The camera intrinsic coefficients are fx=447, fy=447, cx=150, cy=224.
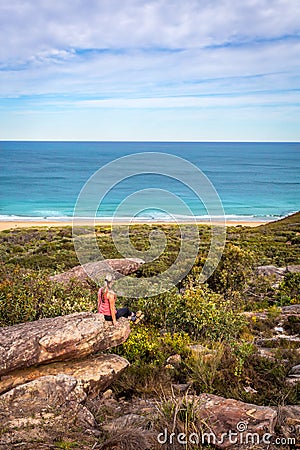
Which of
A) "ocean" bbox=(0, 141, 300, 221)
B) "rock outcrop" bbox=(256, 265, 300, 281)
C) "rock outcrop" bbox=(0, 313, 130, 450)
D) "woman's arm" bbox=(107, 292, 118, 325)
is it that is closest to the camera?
"rock outcrop" bbox=(0, 313, 130, 450)

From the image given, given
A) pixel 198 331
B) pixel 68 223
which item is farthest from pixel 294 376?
pixel 68 223

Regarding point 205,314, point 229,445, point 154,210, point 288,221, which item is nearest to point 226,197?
point 154,210

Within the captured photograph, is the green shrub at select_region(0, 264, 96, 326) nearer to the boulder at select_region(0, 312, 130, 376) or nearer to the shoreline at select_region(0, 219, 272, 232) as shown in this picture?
the boulder at select_region(0, 312, 130, 376)

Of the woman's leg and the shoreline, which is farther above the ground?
the woman's leg

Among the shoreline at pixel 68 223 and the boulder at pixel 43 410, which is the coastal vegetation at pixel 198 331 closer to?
the boulder at pixel 43 410

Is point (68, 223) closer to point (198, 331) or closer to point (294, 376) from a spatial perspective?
point (198, 331)

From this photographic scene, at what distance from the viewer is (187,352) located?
8.92m

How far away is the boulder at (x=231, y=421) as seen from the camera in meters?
5.49

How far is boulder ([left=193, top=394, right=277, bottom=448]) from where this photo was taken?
5492 mm

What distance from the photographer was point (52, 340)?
23.4 ft

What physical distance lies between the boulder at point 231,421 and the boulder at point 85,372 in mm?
1886

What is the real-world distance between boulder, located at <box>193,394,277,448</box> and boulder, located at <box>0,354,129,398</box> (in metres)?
1.89

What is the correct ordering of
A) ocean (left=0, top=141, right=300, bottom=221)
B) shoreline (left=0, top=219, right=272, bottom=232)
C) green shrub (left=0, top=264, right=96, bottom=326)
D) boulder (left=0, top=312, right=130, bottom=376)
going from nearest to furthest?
1. boulder (left=0, top=312, right=130, bottom=376)
2. green shrub (left=0, top=264, right=96, bottom=326)
3. shoreline (left=0, top=219, right=272, bottom=232)
4. ocean (left=0, top=141, right=300, bottom=221)

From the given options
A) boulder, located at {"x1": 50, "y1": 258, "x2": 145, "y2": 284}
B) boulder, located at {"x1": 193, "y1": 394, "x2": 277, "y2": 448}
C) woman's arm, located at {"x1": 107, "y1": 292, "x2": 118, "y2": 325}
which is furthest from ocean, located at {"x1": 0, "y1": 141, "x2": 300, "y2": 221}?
boulder, located at {"x1": 193, "y1": 394, "x2": 277, "y2": 448}
